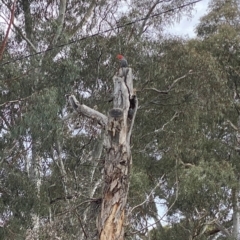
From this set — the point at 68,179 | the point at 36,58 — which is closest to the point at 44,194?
the point at 68,179

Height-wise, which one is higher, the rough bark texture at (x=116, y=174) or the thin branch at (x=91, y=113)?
the thin branch at (x=91, y=113)

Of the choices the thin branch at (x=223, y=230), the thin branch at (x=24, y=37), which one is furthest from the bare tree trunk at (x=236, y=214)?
the thin branch at (x=24, y=37)

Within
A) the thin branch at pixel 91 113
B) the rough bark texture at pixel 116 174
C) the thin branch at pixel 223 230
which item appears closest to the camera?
the rough bark texture at pixel 116 174

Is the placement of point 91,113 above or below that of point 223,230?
above

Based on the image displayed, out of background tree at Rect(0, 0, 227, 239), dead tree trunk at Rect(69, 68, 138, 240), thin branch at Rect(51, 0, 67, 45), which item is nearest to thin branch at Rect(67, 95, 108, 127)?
dead tree trunk at Rect(69, 68, 138, 240)

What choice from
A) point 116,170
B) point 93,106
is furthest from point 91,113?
point 93,106

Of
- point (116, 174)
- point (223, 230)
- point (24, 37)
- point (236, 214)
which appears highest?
point (24, 37)

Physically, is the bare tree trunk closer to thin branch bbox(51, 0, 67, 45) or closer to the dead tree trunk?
thin branch bbox(51, 0, 67, 45)

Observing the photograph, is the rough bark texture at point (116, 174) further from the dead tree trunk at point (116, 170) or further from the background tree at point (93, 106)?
the background tree at point (93, 106)

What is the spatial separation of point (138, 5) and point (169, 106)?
6.58 feet

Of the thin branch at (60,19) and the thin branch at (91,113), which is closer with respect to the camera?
the thin branch at (91,113)

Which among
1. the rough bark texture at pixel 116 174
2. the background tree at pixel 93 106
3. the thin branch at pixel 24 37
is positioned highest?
the thin branch at pixel 24 37

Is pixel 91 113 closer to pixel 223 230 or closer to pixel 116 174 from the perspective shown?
pixel 116 174

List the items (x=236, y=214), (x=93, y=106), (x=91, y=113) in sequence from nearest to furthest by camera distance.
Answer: (x=91, y=113), (x=93, y=106), (x=236, y=214)
